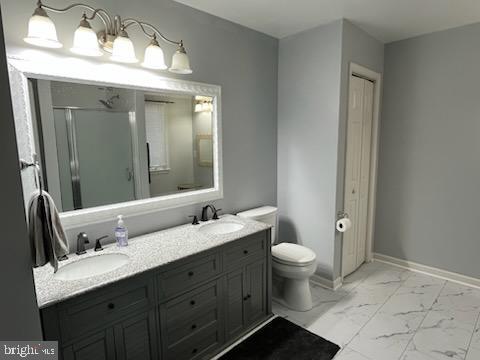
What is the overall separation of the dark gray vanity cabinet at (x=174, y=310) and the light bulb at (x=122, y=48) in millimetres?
1251

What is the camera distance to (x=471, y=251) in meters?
2.72

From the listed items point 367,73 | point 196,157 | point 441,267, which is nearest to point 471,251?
point 441,267

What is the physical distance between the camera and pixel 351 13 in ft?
7.47

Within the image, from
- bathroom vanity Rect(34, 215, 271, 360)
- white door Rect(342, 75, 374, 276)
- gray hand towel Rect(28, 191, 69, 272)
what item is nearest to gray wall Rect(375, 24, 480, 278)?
white door Rect(342, 75, 374, 276)

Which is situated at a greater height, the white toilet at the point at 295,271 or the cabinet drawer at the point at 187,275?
the cabinet drawer at the point at 187,275

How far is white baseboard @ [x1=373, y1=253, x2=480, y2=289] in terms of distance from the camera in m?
2.76

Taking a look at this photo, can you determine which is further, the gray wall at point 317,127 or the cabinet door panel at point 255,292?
the gray wall at point 317,127

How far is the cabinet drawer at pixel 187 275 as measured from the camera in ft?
5.09

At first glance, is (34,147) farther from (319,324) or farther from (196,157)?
(319,324)

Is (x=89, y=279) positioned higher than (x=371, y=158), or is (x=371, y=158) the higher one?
(x=371, y=158)

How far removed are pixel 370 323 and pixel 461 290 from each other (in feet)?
3.88

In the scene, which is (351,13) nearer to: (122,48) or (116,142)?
(122,48)

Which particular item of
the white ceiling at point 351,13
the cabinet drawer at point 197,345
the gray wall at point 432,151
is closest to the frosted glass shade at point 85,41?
the white ceiling at point 351,13

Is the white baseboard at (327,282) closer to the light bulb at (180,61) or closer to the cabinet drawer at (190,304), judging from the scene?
the cabinet drawer at (190,304)
